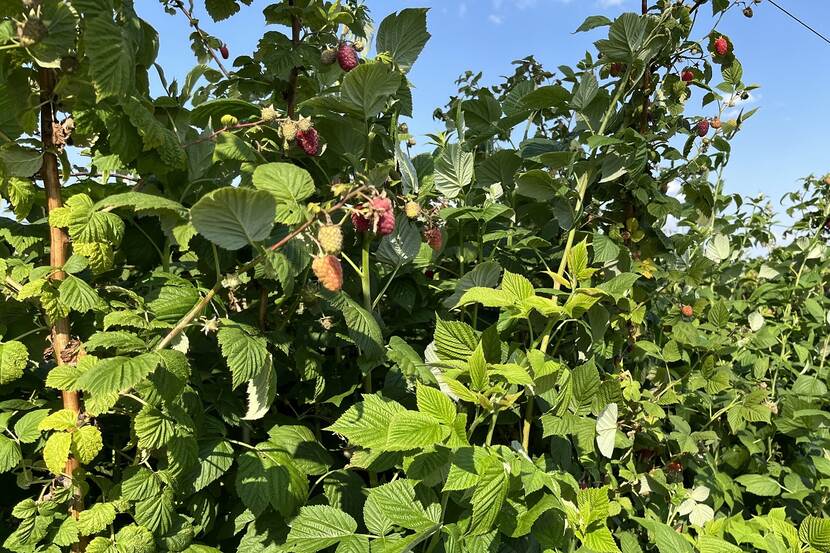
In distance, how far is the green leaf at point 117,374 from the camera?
2.47 ft

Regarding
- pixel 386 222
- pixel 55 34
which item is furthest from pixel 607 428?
pixel 55 34

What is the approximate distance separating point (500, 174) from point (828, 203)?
220 centimetres

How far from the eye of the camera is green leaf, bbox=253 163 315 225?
882mm

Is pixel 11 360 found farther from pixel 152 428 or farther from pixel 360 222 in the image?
pixel 360 222

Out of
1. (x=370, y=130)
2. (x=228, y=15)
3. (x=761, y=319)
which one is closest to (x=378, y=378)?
(x=370, y=130)

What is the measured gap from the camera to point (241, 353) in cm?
87

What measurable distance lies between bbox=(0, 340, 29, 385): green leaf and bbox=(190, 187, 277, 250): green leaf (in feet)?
1.28

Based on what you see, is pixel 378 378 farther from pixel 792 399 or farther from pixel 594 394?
pixel 792 399

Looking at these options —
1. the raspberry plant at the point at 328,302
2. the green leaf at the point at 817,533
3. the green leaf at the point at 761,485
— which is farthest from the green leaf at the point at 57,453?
the green leaf at the point at 761,485

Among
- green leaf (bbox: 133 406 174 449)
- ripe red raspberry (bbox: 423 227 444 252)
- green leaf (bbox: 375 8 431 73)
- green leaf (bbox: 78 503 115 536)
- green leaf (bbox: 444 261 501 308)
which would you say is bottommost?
green leaf (bbox: 78 503 115 536)

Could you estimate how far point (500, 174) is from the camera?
4.93 ft

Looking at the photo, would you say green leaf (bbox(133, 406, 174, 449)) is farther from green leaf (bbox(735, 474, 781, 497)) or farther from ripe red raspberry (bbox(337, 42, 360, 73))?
green leaf (bbox(735, 474, 781, 497))

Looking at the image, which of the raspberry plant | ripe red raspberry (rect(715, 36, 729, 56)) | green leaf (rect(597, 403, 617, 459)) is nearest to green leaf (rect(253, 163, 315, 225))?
the raspberry plant

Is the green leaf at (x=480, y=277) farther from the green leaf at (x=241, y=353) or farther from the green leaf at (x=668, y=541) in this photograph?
the green leaf at (x=668, y=541)
